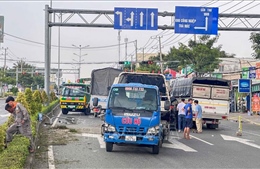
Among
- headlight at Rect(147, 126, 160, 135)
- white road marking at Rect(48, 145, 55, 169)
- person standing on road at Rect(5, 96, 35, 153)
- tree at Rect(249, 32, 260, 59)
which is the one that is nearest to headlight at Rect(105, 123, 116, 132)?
headlight at Rect(147, 126, 160, 135)

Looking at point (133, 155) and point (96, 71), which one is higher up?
point (96, 71)

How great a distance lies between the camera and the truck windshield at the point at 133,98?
14.0 meters

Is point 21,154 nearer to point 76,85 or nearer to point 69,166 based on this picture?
point 69,166

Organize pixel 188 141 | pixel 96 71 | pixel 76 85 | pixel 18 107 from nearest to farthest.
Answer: pixel 18 107 < pixel 188 141 < pixel 96 71 < pixel 76 85

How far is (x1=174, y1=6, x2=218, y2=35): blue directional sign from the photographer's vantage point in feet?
87.9

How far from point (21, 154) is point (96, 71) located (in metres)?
20.3

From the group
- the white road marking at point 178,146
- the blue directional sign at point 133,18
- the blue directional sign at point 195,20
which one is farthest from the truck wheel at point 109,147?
the blue directional sign at point 195,20

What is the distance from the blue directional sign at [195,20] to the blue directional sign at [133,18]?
5.18 feet

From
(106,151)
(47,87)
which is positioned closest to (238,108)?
(47,87)

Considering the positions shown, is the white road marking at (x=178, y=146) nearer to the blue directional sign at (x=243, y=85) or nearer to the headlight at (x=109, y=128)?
the headlight at (x=109, y=128)

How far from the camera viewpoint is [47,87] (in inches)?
1241

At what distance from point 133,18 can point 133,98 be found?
13044 millimetres

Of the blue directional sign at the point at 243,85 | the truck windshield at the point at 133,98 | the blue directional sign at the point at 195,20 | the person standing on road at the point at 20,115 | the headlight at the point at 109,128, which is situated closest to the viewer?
the person standing on road at the point at 20,115

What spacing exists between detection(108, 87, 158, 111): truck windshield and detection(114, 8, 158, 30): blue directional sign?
12.6m
